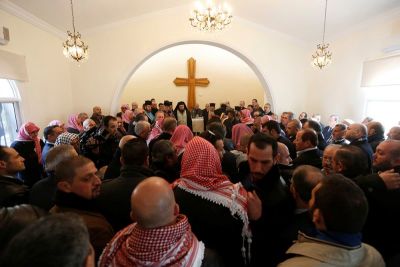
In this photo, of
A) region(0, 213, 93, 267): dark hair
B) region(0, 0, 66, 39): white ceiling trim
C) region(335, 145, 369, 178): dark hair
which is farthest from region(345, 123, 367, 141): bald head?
region(0, 0, 66, 39): white ceiling trim

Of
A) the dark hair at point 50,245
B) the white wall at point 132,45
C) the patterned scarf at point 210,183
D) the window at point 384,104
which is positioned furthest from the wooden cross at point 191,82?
the dark hair at point 50,245

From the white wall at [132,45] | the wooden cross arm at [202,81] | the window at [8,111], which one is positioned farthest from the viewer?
the wooden cross arm at [202,81]

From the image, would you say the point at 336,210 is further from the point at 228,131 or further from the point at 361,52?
the point at 361,52

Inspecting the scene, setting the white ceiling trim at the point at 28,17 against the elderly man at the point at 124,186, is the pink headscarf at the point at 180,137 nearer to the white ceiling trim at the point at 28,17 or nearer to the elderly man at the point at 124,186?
the elderly man at the point at 124,186

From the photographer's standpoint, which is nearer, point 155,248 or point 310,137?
point 155,248

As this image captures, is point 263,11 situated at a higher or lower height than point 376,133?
higher

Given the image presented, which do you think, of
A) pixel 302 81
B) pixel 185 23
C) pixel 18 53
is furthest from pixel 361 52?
pixel 18 53

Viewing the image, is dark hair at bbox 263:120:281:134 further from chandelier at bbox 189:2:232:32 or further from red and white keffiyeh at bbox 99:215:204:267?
red and white keffiyeh at bbox 99:215:204:267

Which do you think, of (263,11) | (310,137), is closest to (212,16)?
(263,11)

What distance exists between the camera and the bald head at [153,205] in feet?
3.70

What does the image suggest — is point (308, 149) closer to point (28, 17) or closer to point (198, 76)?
point (28, 17)

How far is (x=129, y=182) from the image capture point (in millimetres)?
1934

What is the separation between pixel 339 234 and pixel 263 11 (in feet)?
24.4

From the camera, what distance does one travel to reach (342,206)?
3.66ft
